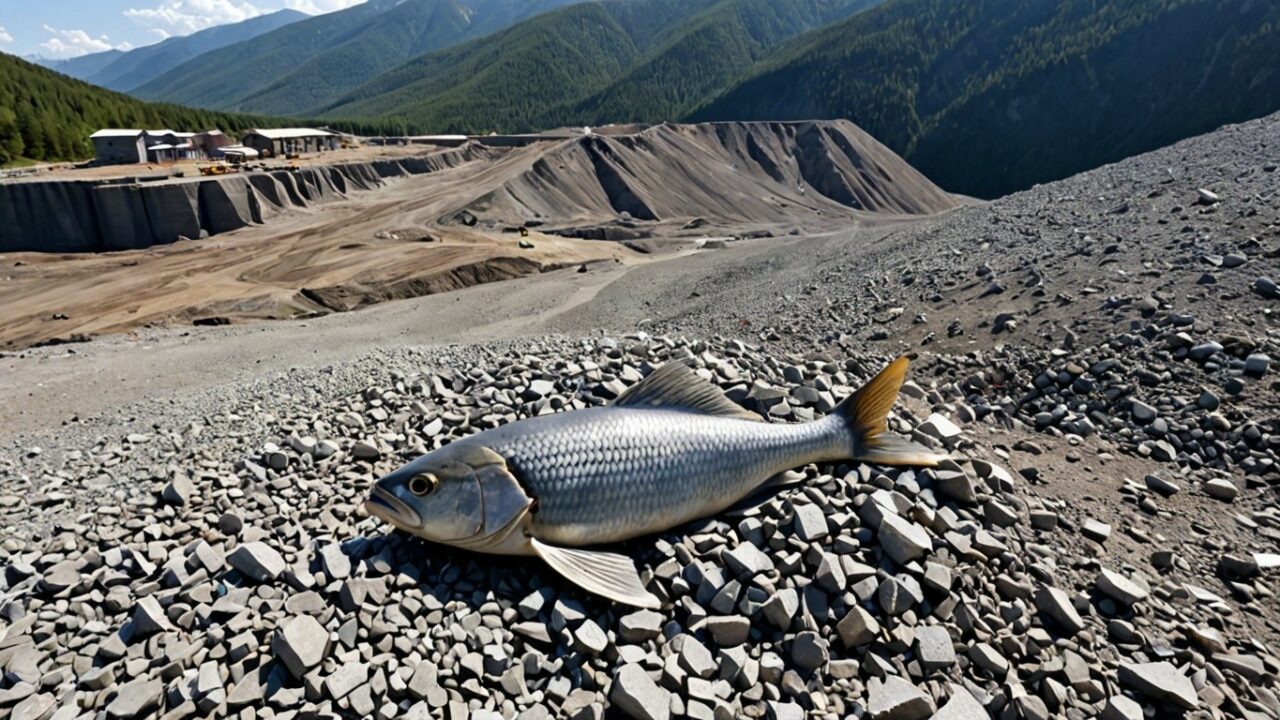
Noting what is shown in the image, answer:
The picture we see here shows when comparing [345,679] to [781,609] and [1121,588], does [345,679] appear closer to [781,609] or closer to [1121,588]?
[781,609]

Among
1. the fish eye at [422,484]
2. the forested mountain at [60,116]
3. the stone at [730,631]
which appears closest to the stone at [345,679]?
the fish eye at [422,484]

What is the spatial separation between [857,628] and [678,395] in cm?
245

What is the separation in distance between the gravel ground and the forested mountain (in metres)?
68.4

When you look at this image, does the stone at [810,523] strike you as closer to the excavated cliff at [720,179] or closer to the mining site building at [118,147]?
the excavated cliff at [720,179]

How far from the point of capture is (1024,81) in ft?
327

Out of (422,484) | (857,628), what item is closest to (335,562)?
(422,484)

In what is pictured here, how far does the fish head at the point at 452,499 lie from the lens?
5.08 meters

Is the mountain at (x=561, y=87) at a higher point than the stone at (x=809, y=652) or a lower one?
higher

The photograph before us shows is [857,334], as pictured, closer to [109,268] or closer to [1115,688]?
[1115,688]

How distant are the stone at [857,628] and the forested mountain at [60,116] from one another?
73518 millimetres

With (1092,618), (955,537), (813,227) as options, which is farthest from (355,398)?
(813,227)

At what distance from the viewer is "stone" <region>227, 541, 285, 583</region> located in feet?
17.4

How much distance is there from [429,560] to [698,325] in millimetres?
12412

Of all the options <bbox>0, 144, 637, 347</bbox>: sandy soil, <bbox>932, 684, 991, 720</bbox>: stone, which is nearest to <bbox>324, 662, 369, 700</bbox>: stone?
<bbox>932, 684, 991, 720</bbox>: stone
